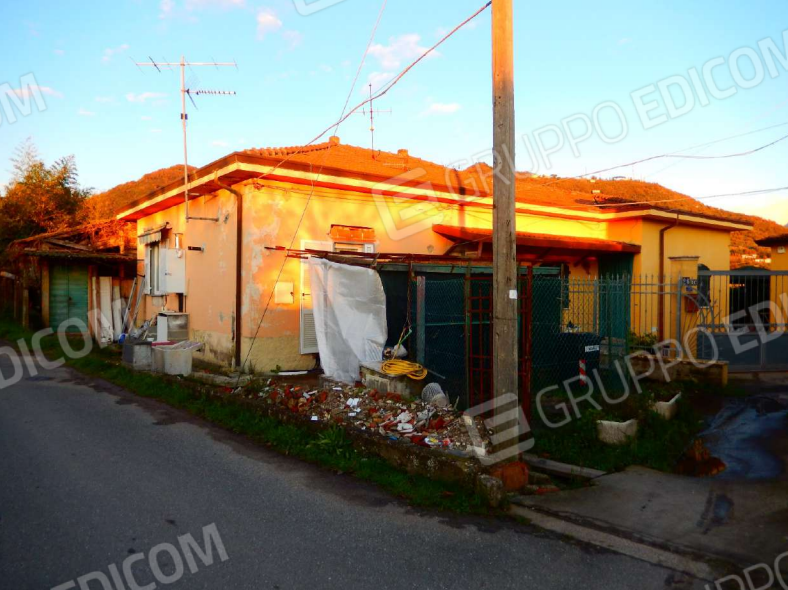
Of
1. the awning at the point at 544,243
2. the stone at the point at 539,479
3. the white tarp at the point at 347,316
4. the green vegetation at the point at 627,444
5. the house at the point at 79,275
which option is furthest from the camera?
the house at the point at 79,275

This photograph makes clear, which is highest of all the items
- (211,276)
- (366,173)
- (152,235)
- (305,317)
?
(366,173)

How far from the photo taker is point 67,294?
17703 mm

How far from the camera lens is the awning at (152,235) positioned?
44.3 ft

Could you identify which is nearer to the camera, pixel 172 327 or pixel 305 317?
pixel 305 317

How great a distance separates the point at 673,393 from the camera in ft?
27.1

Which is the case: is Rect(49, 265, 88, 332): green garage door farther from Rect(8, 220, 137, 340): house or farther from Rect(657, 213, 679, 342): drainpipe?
Rect(657, 213, 679, 342): drainpipe

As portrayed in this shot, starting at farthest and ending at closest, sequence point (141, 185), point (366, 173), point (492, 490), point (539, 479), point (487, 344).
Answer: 1. point (141, 185)
2. point (366, 173)
3. point (487, 344)
4. point (539, 479)
5. point (492, 490)

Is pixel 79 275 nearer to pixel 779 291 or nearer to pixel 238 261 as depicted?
pixel 238 261

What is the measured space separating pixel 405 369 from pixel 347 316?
1480mm

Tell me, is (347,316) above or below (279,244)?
below

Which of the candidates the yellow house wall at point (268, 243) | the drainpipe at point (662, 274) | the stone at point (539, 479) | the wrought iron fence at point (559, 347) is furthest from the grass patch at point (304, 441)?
the drainpipe at point (662, 274)

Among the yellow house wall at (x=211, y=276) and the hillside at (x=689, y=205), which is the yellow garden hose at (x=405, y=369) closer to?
the yellow house wall at (x=211, y=276)

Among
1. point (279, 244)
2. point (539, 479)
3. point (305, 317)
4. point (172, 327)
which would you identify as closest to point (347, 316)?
point (305, 317)

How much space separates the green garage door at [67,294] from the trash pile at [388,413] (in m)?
13.3
